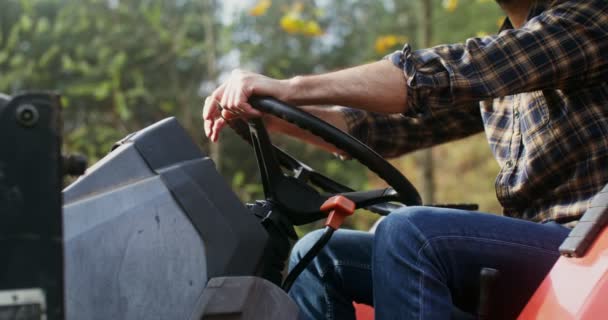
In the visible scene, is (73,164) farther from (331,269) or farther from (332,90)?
(331,269)

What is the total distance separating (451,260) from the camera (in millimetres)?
1658

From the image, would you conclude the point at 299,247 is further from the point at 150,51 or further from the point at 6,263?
the point at 150,51

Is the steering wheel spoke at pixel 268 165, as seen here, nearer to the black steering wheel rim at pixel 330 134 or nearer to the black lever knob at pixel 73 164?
the black steering wheel rim at pixel 330 134

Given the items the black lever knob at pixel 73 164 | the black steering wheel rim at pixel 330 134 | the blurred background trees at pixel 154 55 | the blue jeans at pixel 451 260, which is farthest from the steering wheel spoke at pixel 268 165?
the blurred background trees at pixel 154 55

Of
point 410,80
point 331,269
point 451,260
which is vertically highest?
point 410,80

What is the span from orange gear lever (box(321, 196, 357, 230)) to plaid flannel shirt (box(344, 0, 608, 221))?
340 millimetres

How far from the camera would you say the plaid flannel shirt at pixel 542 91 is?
5.98ft

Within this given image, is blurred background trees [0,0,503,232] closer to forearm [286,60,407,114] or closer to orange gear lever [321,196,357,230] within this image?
forearm [286,60,407,114]

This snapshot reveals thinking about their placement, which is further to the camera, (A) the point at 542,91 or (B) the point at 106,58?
(B) the point at 106,58

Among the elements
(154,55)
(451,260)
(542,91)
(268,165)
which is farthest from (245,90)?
(154,55)

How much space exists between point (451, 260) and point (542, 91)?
61 centimetres

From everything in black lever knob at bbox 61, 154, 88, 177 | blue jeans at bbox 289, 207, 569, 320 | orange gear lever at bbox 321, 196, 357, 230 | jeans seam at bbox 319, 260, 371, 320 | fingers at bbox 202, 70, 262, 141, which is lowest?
jeans seam at bbox 319, 260, 371, 320

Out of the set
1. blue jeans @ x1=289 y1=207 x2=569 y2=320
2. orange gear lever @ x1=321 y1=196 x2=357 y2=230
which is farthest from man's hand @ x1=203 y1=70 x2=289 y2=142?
blue jeans @ x1=289 y1=207 x2=569 y2=320

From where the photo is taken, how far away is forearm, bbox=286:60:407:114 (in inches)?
71.2
